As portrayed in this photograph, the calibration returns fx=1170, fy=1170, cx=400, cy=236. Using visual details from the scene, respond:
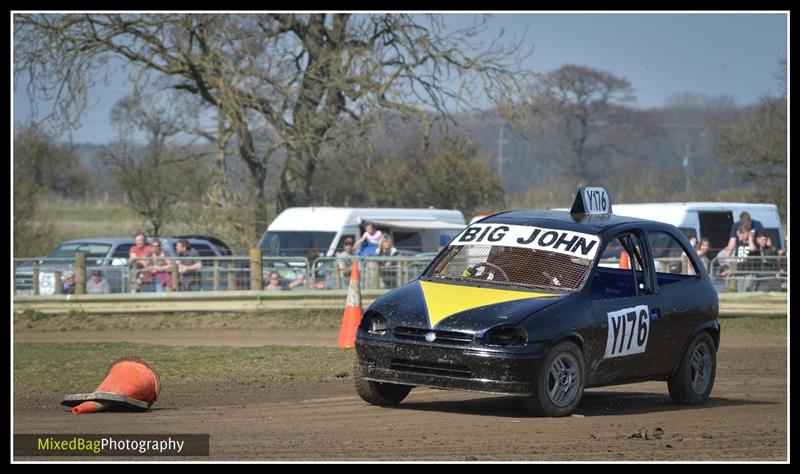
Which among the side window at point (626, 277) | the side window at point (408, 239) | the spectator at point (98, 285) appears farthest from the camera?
the side window at point (408, 239)

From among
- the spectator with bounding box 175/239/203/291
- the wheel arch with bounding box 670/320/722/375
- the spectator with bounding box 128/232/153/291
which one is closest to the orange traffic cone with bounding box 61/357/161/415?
the wheel arch with bounding box 670/320/722/375

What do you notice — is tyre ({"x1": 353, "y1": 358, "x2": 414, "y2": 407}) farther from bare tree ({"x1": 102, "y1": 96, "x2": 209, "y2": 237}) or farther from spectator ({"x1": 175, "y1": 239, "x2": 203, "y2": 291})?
bare tree ({"x1": 102, "y1": 96, "x2": 209, "y2": 237})

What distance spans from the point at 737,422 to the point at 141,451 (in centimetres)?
454

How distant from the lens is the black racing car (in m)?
8.73

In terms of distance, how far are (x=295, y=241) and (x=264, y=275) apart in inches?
211

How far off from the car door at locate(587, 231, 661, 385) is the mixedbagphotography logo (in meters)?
3.36

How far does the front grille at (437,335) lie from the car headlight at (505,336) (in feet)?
0.46

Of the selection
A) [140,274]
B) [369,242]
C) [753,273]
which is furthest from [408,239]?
[753,273]

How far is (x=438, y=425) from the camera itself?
849cm

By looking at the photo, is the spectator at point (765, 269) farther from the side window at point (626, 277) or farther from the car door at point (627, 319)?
the car door at point (627, 319)

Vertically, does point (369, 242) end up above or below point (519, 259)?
below

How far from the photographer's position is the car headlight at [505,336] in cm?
869

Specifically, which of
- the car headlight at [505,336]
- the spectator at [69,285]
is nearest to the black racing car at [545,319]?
the car headlight at [505,336]

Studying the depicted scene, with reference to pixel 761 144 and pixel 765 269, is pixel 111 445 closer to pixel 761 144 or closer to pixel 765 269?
pixel 765 269
